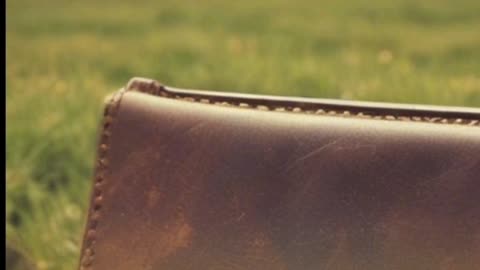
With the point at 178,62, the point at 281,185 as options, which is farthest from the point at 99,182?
the point at 178,62

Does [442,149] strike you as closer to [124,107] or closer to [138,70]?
[124,107]

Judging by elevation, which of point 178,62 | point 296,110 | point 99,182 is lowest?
point 178,62

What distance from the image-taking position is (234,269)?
3.45ft

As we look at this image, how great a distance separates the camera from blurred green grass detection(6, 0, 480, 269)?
239cm

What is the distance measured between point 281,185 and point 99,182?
0.23 meters

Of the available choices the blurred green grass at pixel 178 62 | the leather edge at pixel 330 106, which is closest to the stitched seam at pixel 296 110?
the leather edge at pixel 330 106

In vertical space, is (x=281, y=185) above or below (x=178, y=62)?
above

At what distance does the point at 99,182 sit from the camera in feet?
3.74

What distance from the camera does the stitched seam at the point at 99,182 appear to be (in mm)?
1112

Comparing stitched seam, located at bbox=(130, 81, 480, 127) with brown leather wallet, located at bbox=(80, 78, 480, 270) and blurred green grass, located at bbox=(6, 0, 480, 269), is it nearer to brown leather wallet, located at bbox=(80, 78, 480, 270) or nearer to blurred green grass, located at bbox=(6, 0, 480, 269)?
brown leather wallet, located at bbox=(80, 78, 480, 270)

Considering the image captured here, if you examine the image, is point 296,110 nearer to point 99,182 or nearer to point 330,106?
point 330,106

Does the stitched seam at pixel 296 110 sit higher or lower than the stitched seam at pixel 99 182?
higher

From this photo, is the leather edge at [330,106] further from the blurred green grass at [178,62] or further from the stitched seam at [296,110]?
the blurred green grass at [178,62]

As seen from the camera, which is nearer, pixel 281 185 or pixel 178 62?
pixel 281 185
